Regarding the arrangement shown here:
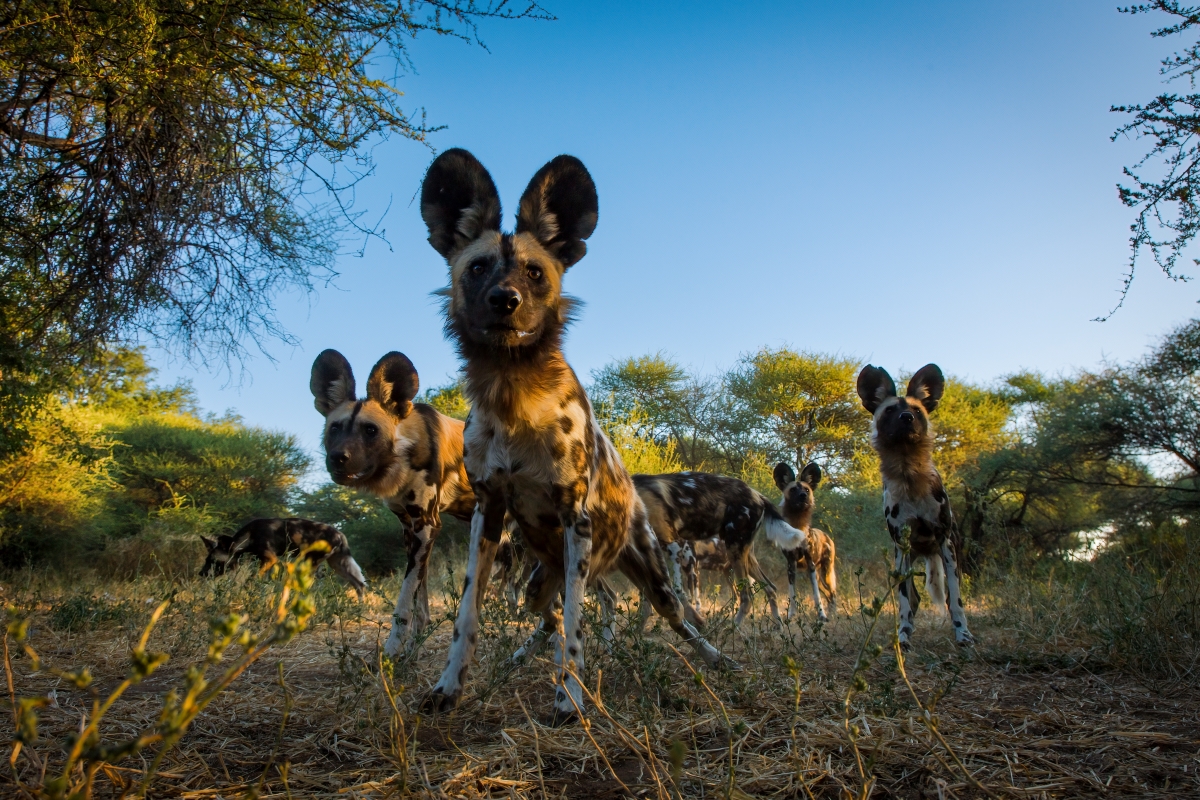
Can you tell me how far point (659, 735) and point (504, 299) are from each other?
6.29 ft

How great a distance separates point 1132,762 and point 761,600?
26.7 ft

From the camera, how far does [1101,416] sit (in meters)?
14.6

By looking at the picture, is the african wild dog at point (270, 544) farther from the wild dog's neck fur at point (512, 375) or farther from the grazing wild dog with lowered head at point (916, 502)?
the wild dog's neck fur at point (512, 375)

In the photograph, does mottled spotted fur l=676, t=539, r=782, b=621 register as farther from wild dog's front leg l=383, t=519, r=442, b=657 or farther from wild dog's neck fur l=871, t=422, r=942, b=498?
wild dog's front leg l=383, t=519, r=442, b=657

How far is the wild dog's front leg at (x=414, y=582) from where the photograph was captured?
493 cm

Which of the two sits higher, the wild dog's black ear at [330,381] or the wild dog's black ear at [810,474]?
the wild dog's black ear at [330,381]

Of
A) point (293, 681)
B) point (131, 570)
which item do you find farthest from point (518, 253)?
point (131, 570)

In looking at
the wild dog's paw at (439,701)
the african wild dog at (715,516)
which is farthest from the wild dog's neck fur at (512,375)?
the african wild dog at (715,516)

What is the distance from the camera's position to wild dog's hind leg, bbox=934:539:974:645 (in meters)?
5.42

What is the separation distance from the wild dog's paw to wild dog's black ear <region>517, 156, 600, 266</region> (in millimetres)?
2225

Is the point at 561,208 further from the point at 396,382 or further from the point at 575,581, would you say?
the point at 396,382

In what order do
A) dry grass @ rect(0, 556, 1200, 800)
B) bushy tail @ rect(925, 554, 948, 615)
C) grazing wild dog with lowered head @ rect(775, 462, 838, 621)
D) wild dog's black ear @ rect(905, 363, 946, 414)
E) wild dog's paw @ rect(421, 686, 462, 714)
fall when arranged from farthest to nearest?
1. grazing wild dog with lowered head @ rect(775, 462, 838, 621)
2. wild dog's black ear @ rect(905, 363, 946, 414)
3. bushy tail @ rect(925, 554, 948, 615)
4. wild dog's paw @ rect(421, 686, 462, 714)
5. dry grass @ rect(0, 556, 1200, 800)

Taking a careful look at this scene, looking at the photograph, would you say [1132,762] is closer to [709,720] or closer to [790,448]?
[709,720]

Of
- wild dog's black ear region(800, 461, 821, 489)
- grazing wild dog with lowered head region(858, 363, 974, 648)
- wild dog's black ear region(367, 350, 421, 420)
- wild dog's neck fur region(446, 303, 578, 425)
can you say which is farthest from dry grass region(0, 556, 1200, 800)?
wild dog's black ear region(800, 461, 821, 489)
